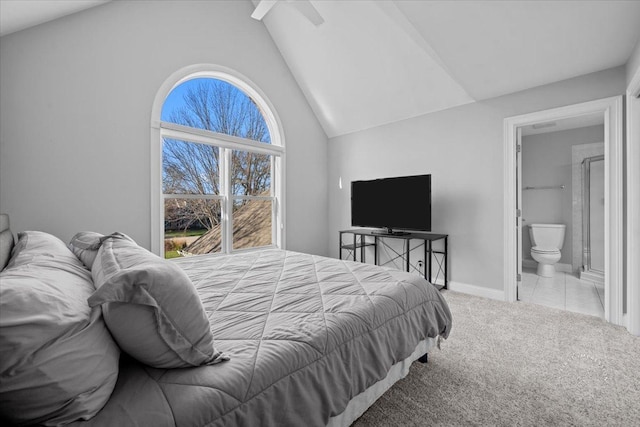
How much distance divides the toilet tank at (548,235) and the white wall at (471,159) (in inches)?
82.0

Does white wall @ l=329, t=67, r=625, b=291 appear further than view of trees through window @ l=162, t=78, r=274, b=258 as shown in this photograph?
No

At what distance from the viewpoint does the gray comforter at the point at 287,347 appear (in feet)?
2.56

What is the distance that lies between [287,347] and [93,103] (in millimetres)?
2971

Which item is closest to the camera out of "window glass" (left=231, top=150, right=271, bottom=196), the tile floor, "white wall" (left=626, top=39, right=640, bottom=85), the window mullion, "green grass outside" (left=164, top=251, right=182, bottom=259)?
"white wall" (left=626, top=39, right=640, bottom=85)

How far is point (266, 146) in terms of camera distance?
4.02 metres

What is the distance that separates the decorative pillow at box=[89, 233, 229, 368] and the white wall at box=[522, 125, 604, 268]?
5691 millimetres

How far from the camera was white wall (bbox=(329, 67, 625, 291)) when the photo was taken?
291cm

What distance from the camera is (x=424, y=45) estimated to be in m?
2.97

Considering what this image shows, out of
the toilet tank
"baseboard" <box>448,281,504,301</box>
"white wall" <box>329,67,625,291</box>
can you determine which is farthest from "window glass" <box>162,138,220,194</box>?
the toilet tank

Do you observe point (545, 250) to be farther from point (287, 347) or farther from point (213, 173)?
point (213, 173)

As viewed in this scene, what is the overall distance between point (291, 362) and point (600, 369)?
85.2 inches

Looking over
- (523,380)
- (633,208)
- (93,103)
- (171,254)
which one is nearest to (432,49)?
(633,208)

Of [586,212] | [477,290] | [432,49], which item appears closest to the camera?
[432,49]

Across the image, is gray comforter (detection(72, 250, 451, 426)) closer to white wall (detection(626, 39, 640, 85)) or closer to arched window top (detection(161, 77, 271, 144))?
arched window top (detection(161, 77, 271, 144))
